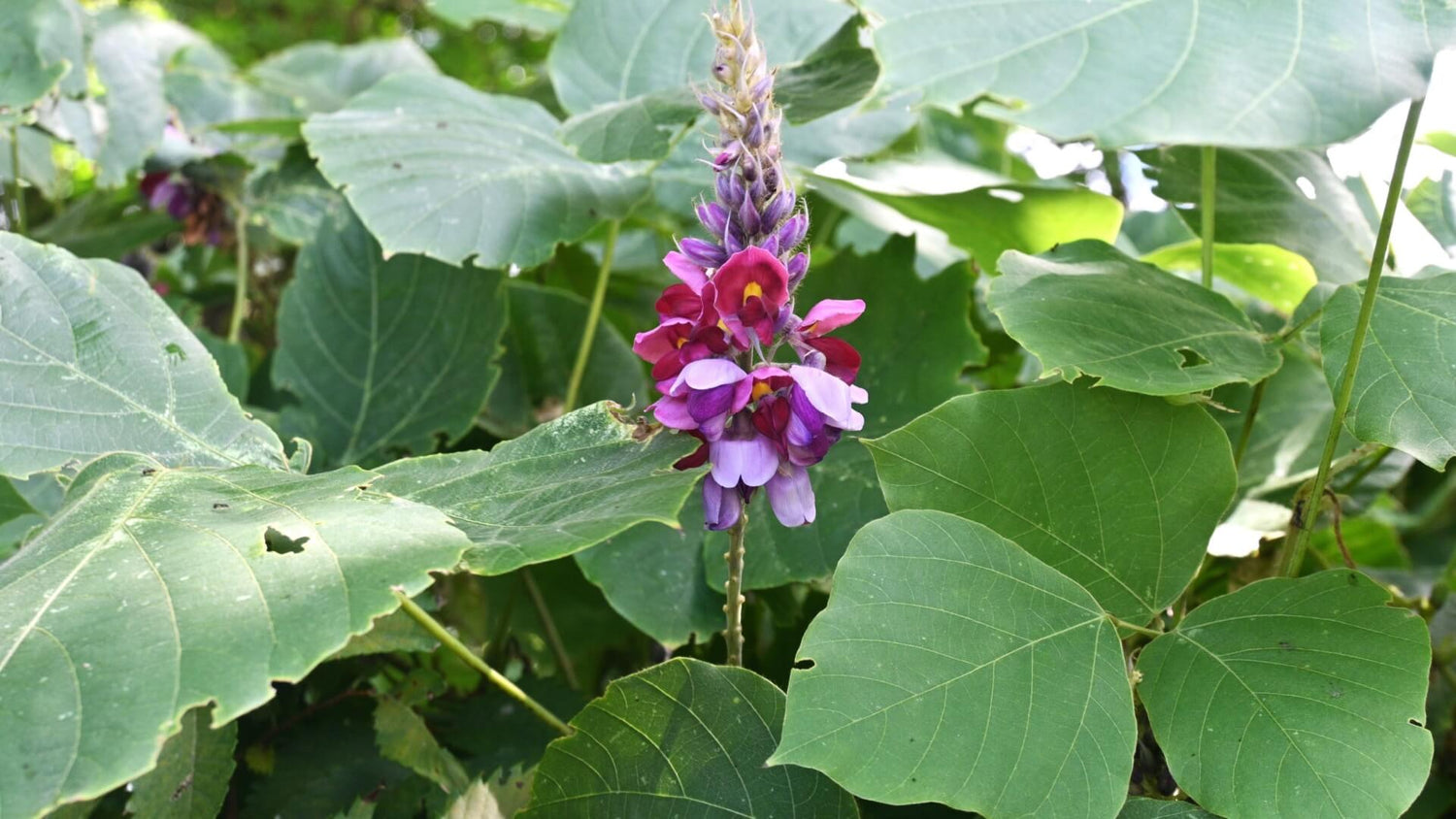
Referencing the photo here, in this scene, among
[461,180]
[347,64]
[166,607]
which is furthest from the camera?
[347,64]

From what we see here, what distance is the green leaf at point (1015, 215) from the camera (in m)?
1.03

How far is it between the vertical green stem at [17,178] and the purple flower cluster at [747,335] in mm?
976

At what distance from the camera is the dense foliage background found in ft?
1.84

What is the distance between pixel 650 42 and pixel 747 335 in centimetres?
79

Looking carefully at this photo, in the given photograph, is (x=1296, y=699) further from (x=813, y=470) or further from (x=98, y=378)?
(x=98, y=378)

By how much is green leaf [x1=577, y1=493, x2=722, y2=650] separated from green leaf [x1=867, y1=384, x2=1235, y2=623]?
0.75ft

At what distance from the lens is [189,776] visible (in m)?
0.77

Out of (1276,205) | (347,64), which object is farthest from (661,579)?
(347,64)

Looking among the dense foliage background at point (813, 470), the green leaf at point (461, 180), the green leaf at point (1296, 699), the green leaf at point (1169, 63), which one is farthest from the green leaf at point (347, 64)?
the green leaf at point (1296, 699)

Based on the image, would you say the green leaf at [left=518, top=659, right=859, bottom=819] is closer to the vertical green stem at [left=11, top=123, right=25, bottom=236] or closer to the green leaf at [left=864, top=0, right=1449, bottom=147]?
the green leaf at [left=864, top=0, right=1449, bottom=147]

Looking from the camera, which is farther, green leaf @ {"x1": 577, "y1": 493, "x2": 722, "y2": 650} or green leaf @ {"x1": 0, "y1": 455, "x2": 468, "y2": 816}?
green leaf @ {"x1": 577, "y1": 493, "x2": 722, "y2": 650}

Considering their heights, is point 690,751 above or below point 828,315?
below

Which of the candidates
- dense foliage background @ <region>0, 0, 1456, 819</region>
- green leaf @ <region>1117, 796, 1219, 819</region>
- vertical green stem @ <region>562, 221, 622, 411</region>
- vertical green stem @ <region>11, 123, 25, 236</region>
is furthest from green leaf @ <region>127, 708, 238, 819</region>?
vertical green stem @ <region>11, 123, 25, 236</region>

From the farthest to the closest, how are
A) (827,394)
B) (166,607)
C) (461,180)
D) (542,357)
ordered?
(542,357) → (461,180) → (827,394) → (166,607)
